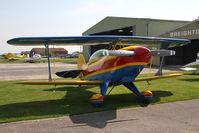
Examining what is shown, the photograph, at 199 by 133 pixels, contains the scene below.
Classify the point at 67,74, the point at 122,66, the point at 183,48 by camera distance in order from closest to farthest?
the point at 122,66
the point at 67,74
the point at 183,48

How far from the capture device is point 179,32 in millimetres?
24719

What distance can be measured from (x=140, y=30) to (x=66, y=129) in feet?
84.1

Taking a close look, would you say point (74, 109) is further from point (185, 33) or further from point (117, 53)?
point (185, 33)

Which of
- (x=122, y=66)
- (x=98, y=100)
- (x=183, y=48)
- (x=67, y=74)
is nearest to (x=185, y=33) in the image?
(x=183, y=48)

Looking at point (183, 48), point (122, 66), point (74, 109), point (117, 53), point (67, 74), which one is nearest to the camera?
point (117, 53)

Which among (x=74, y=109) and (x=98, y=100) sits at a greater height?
(x=98, y=100)

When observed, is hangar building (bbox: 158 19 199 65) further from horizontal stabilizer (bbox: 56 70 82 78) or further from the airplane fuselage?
the airplane fuselage

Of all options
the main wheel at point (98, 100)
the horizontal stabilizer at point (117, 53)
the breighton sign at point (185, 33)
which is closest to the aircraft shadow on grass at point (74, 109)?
the main wheel at point (98, 100)

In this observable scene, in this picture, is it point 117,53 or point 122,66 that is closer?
point 117,53

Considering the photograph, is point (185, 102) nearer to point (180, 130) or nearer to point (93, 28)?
point (180, 130)

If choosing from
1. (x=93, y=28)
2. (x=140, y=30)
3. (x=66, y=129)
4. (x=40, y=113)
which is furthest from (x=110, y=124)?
(x=93, y=28)

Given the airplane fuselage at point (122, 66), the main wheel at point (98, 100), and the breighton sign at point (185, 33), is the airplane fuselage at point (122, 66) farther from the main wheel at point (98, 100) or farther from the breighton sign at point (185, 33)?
the breighton sign at point (185, 33)

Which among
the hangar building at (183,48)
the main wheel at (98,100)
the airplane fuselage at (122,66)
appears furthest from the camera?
the hangar building at (183,48)

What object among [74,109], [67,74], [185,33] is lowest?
[74,109]
